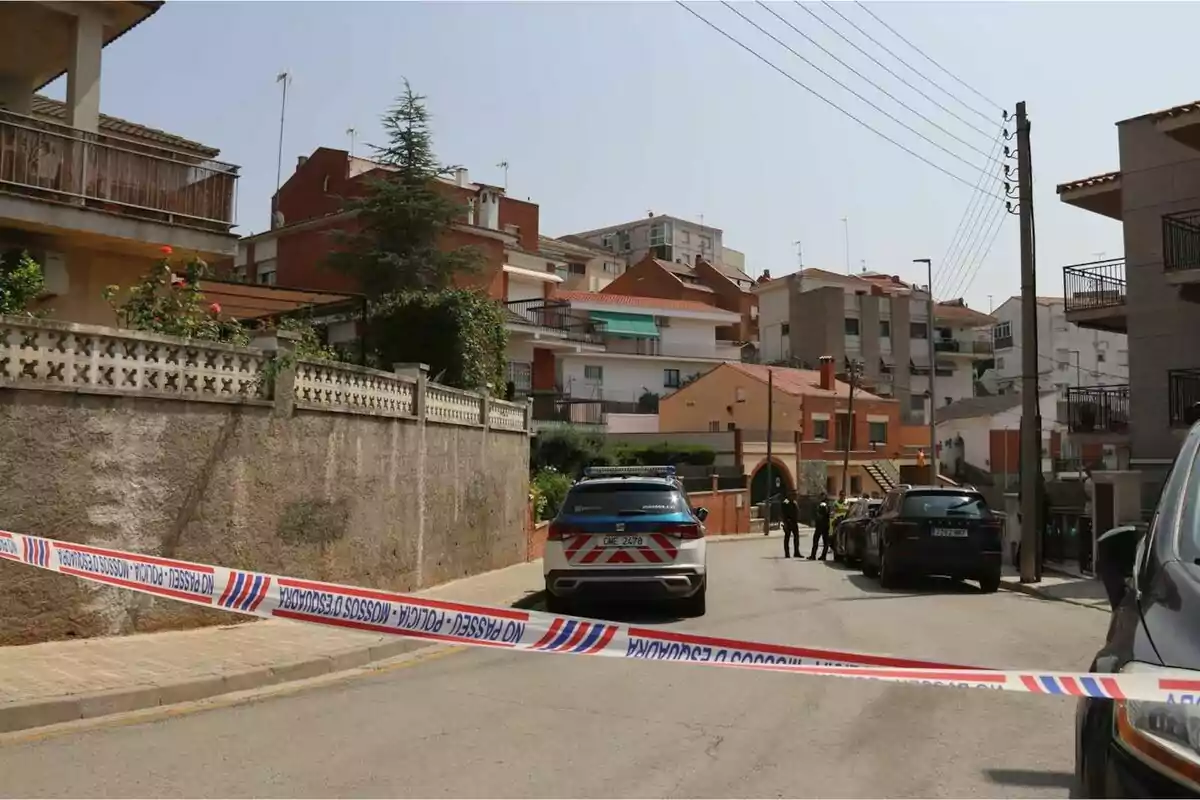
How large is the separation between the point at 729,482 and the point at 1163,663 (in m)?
41.7

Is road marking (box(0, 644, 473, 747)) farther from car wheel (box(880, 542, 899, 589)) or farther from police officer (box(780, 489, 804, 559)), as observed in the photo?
police officer (box(780, 489, 804, 559))

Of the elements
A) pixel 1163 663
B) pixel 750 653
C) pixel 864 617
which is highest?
pixel 1163 663

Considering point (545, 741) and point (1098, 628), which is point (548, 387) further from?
point (545, 741)

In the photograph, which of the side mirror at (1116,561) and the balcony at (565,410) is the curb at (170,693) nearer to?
the side mirror at (1116,561)

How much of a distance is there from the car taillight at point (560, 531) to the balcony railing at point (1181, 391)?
52.5ft

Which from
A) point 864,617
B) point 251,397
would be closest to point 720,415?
point 864,617

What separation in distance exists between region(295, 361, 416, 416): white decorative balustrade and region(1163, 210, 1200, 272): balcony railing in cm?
1657

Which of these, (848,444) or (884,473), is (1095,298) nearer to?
(848,444)

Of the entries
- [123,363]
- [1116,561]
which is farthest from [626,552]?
[1116,561]

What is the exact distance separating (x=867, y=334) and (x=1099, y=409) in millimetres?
42010

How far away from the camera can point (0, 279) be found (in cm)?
959

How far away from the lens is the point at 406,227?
1337 inches

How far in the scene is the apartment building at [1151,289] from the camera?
21469 millimetres

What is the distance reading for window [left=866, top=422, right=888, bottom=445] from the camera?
55875 mm
